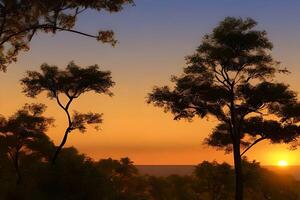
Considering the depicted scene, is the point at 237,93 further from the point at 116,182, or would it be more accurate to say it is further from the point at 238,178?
the point at 116,182

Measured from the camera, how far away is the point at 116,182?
94.8 meters

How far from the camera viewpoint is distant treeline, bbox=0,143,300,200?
49875mm

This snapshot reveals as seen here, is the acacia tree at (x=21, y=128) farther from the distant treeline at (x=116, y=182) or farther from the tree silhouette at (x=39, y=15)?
the tree silhouette at (x=39, y=15)

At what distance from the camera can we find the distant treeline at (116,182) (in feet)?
164

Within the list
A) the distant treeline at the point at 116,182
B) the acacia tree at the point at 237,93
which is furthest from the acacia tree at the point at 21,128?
the acacia tree at the point at 237,93

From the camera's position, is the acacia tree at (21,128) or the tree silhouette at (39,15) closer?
the tree silhouette at (39,15)

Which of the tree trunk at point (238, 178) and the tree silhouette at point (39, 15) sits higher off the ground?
the tree silhouette at point (39, 15)

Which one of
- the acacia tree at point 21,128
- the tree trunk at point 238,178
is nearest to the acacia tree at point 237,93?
the tree trunk at point 238,178

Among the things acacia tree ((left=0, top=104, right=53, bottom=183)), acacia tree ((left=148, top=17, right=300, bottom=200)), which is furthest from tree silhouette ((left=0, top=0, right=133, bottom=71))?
acacia tree ((left=0, top=104, right=53, bottom=183))

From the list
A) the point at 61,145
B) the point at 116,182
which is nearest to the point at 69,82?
the point at 61,145

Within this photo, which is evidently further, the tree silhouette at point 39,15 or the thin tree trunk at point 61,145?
the thin tree trunk at point 61,145

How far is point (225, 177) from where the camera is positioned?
88.8 metres

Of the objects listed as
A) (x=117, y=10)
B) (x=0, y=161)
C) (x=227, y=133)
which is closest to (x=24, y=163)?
(x=0, y=161)

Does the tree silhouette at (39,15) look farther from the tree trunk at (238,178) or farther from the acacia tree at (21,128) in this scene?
the acacia tree at (21,128)
